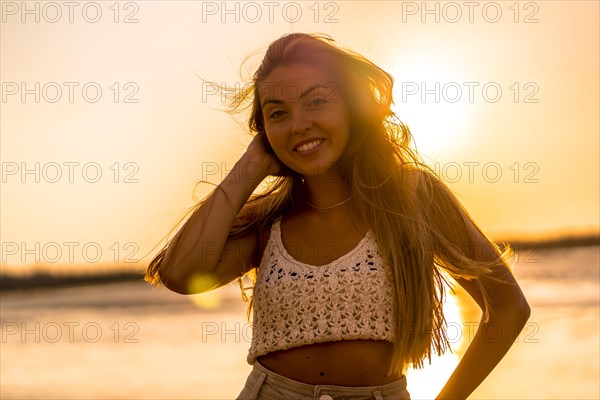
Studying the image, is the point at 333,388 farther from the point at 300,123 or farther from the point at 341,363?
the point at 300,123

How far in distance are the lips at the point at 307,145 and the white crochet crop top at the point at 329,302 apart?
32 cm

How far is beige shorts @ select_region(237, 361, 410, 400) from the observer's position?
10.2 feet

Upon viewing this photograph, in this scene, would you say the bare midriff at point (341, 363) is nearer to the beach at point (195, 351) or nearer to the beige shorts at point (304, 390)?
the beige shorts at point (304, 390)

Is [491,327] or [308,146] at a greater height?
[308,146]

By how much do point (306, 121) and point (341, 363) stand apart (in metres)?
0.73

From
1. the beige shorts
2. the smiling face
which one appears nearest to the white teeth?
the smiling face

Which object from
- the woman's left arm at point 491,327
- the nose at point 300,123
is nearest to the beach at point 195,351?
the woman's left arm at point 491,327

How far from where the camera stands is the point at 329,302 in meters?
3.21

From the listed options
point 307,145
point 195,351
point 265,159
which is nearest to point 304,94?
point 307,145

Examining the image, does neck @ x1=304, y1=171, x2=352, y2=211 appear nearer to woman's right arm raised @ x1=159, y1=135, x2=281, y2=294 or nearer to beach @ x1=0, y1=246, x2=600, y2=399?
woman's right arm raised @ x1=159, y1=135, x2=281, y2=294

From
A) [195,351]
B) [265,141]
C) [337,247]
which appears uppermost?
[265,141]

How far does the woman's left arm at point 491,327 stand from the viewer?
3.25 m

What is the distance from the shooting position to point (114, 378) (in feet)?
25.9

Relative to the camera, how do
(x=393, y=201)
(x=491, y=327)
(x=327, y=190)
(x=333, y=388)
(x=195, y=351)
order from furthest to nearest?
(x=195, y=351), (x=327, y=190), (x=393, y=201), (x=491, y=327), (x=333, y=388)
